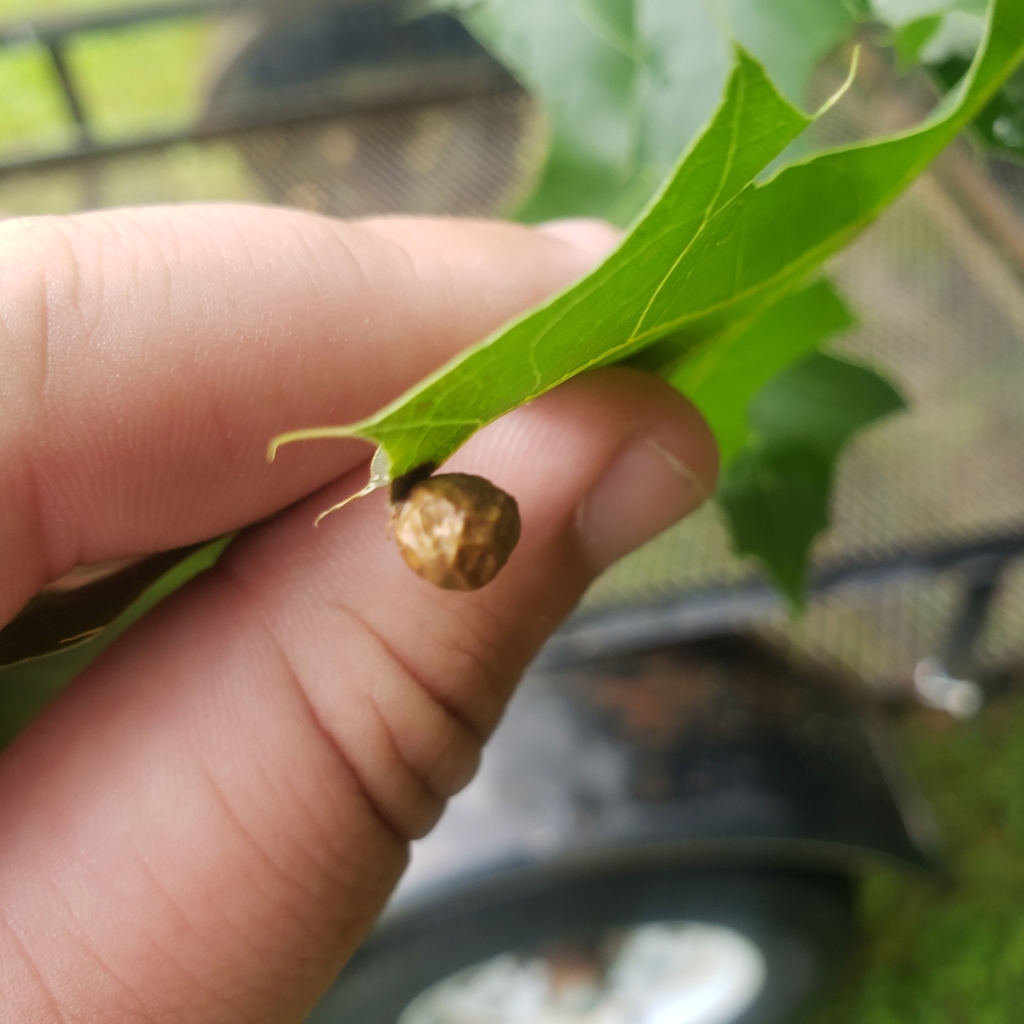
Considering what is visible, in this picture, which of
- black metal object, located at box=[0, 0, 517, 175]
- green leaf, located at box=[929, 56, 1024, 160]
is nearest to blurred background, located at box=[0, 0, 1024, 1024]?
black metal object, located at box=[0, 0, 517, 175]

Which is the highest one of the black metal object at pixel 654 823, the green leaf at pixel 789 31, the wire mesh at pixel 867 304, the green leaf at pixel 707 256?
the green leaf at pixel 789 31

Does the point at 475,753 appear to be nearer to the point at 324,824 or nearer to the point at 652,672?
the point at 324,824

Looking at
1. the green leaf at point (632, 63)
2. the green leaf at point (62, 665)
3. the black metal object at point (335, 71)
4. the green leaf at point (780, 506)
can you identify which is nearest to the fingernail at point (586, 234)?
the green leaf at point (632, 63)

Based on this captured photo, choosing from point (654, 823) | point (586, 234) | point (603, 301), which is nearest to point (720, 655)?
point (654, 823)

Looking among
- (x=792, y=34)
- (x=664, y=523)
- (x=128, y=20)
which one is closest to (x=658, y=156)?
(x=792, y=34)

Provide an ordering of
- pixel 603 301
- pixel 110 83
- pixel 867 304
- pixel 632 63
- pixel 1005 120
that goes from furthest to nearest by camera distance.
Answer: pixel 110 83 < pixel 867 304 < pixel 632 63 < pixel 1005 120 < pixel 603 301

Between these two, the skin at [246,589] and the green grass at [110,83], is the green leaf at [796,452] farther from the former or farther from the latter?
the green grass at [110,83]

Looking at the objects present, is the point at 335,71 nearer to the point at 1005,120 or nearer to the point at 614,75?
the point at 614,75
